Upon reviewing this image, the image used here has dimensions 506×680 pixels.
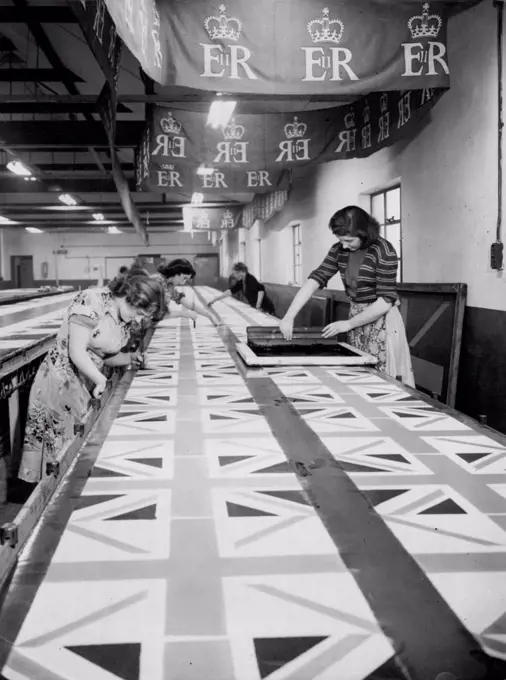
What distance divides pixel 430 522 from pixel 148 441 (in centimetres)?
84

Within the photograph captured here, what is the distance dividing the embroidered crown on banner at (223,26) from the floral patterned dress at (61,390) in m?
1.53

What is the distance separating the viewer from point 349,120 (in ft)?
18.8

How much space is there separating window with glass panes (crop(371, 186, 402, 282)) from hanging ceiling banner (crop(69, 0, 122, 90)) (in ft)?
11.2

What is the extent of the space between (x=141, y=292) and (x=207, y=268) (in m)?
22.9

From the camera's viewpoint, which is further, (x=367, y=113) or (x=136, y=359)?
(x=367, y=113)

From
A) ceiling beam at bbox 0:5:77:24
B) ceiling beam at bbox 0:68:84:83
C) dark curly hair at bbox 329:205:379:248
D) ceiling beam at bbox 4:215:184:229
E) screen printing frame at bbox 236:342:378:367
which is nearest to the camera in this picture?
screen printing frame at bbox 236:342:378:367

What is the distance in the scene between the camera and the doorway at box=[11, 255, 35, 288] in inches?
1030

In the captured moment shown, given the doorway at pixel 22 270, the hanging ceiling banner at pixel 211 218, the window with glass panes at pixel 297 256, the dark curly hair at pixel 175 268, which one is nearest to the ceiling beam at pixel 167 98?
the dark curly hair at pixel 175 268

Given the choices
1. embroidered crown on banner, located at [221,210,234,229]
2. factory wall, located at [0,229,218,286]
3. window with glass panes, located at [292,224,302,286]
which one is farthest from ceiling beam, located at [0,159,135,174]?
factory wall, located at [0,229,218,286]

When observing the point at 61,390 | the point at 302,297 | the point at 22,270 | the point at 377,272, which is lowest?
the point at 61,390

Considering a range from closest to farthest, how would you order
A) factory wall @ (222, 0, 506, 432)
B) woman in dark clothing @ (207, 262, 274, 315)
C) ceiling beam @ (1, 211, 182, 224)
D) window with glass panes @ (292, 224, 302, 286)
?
factory wall @ (222, 0, 506, 432) < woman in dark clothing @ (207, 262, 274, 315) < window with glass panes @ (292, 224, 302, 286) < ceiling beam @ (1, 211, 182, 224)

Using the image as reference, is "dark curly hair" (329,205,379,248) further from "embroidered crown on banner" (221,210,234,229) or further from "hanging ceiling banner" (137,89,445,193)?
"embroidered crown on banner" (221,210,234,229)

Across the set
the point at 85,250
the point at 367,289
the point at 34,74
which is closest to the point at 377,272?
the point at 367,289

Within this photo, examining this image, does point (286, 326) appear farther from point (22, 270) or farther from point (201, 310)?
point (22, 270)
